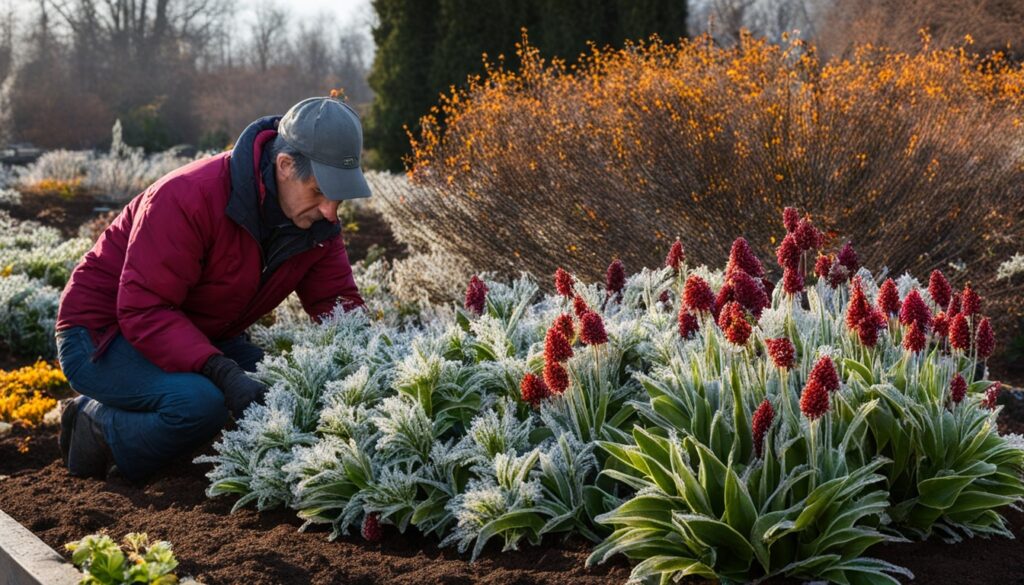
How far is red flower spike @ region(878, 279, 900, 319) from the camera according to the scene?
9.83ft

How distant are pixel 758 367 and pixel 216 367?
2.07 metres

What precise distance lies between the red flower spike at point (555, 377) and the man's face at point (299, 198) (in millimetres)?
1298

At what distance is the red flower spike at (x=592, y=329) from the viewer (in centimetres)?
292

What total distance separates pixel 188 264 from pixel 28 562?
124 cm

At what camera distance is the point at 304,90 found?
39938mm

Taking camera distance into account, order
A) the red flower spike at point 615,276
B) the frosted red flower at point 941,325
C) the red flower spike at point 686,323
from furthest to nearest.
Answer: the red flower spike at point 615,276 → the red flower spike at point 686,323 → the frosted red flower at point 941,325

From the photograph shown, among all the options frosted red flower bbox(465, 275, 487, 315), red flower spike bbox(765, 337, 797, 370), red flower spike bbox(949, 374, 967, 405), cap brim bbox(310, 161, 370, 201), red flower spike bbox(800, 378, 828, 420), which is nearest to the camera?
red flower spike bbox(800, 378, 828, 420)

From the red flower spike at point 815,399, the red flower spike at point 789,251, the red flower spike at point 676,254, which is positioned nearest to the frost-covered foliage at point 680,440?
the red flower spike at point 815,399

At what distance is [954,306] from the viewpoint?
3070 mm

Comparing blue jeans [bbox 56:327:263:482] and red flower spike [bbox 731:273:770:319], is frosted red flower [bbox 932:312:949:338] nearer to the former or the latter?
red flower spike [bbox 731:273:770:319]

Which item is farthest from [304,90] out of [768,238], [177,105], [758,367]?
[758,367]

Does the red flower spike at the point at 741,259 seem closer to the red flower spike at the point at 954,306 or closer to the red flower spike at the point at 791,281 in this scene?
Answer: the red flower spike at the point at 791,281

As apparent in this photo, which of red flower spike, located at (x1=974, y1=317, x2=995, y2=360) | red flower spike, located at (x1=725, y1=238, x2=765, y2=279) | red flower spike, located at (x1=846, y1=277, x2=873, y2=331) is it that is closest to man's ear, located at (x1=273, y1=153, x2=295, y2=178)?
red flower spike, located at (x1=725, y1=238, x2=765, y2=279)

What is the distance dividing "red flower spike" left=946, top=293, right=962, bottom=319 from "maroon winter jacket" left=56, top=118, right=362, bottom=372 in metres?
2.32
